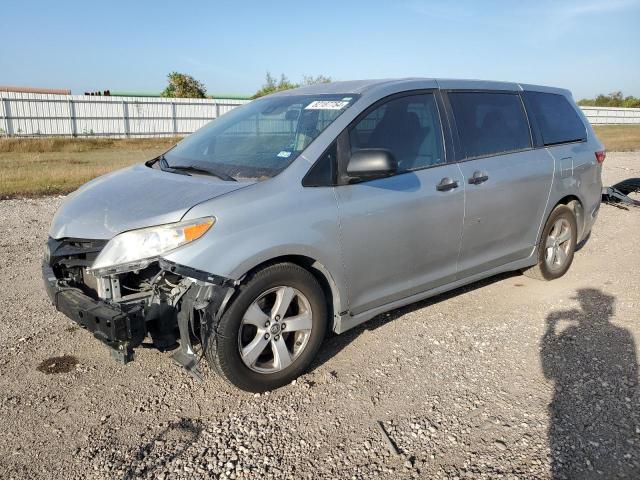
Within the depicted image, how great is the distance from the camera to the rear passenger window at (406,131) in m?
3.68

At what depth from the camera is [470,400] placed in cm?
327

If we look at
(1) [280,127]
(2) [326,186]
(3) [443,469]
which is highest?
(1) [280,127]

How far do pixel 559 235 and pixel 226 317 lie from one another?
3.82 metres

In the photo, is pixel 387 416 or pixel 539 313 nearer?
pixel 387 416

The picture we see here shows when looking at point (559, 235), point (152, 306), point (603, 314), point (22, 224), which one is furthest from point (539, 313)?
point (22, 224)

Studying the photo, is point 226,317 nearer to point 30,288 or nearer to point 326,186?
point 326,186

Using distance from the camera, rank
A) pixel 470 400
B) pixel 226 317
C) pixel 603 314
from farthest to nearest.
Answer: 1. pixel 603 314
2. pixel 470 400
3. pixel 226 317

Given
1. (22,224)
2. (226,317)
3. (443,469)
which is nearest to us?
(443,469)

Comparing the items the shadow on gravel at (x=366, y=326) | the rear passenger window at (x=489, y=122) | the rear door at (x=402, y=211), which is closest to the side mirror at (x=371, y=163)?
the rear door at (x=402, y=211)

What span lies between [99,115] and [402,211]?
101 ft

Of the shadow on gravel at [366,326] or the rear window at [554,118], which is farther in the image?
the rear window at [554,118]

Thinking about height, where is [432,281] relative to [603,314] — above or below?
above

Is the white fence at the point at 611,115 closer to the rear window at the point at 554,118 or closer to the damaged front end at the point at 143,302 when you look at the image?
the rear window at the point at 554,118

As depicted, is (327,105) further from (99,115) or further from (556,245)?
(99,115)
